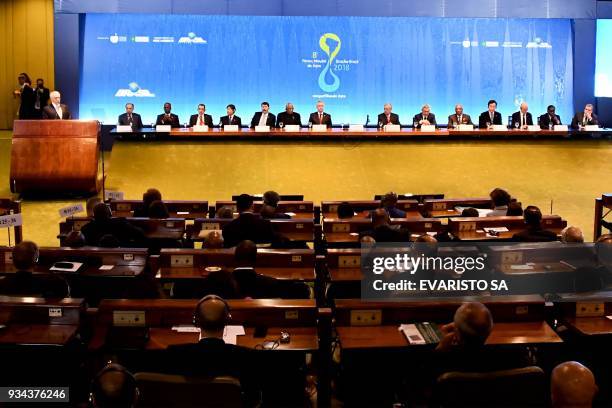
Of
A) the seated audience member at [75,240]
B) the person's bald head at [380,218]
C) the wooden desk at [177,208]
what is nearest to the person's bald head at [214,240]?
the seated audience member at [75,240]

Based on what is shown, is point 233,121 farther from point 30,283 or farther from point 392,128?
point 30,283

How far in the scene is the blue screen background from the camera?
47.3 feet

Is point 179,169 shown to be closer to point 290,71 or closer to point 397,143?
point 397,143

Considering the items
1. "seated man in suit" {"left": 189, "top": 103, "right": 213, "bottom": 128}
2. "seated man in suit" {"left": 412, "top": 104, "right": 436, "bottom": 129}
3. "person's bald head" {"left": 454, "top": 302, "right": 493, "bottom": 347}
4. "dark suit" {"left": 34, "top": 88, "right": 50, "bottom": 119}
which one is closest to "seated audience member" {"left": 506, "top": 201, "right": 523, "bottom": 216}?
"person's bald head" {"left": 454, "top": 302, "right": 493, "bottom": 347}

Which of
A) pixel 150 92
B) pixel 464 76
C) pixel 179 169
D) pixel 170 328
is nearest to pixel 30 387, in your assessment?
pixel 170 328

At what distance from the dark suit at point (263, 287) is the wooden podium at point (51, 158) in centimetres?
585

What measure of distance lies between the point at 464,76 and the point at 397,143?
4.26 meters

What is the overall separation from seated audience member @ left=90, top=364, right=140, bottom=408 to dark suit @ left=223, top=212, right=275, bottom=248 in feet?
11.7

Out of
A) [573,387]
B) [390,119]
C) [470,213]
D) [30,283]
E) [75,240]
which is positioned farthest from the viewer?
[390,119]

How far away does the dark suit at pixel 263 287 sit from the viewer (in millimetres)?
4805

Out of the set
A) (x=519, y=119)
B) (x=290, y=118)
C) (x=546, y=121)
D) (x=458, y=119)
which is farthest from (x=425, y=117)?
(x=290, y=118)

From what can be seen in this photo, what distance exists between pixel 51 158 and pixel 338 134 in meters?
4.13

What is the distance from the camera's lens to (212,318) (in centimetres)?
347

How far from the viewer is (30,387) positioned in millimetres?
3697
